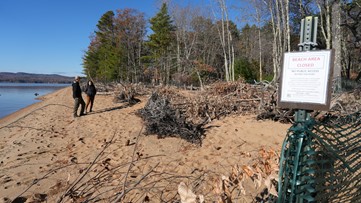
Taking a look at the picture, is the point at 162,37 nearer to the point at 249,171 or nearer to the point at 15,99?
the point at 15,99

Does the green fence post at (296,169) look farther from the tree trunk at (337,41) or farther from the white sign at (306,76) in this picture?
the tree trunk at (337,41)

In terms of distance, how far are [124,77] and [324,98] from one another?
36791 millimetres

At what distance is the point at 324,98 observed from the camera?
1.87 metres

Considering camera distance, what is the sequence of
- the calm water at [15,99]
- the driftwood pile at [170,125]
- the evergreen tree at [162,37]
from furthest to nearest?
the evergreen tree at [162,37]
the calm water at [15,99]
the driftwood pile at [170,125]

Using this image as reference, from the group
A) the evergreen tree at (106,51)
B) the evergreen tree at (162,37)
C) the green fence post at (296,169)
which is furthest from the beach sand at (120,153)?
the evergreen tree at (106,51)

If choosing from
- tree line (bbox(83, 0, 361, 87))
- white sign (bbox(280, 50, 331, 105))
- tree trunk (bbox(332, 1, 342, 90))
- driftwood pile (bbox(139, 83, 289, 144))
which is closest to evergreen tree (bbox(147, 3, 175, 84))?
tree line (bbox(83, 0, 361, 87))

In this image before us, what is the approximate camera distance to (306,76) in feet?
6.31

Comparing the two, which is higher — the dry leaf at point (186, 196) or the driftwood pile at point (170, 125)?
the dry leaf at point (186, 196)

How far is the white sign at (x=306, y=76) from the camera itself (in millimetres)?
1844

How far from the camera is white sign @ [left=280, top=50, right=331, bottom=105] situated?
1.84 meters

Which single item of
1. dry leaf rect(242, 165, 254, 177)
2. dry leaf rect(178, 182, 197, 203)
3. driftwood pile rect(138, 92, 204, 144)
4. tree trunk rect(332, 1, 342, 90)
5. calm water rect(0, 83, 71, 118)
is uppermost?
tree trunk rect(332, 1, 342, 90)

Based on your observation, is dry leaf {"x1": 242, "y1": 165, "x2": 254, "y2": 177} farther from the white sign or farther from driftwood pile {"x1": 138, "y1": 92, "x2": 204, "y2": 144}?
driftwood pile {"x1": 138, "y1": 92, "x2": 204, "y2": 144}

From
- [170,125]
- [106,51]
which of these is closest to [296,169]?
[170,125]

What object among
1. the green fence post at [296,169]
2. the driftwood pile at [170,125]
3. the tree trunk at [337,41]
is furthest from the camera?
the tree trunk at [337,41]
